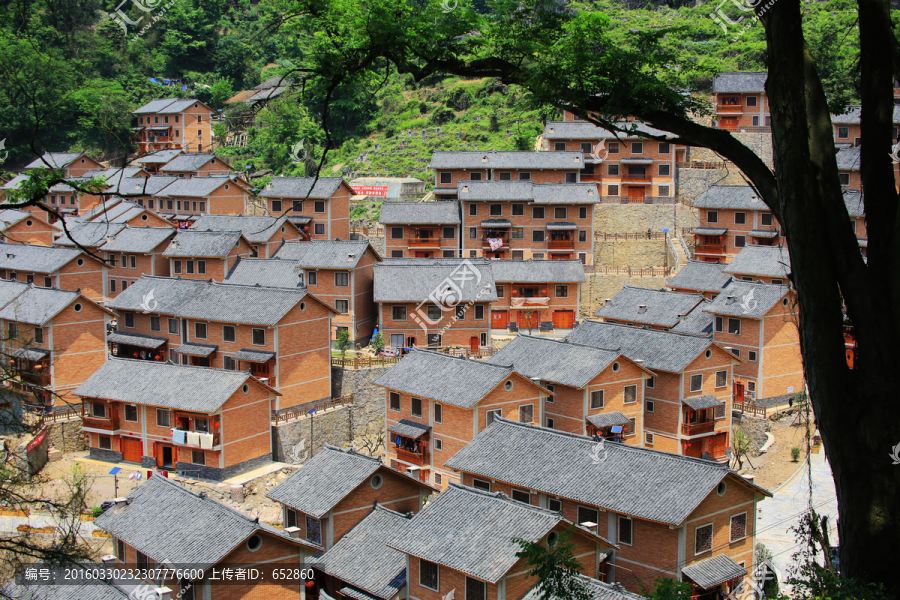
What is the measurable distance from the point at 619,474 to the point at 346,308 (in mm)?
23920

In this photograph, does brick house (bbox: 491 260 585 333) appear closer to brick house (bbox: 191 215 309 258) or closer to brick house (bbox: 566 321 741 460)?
brick house (bbox: 566 321 741 460)

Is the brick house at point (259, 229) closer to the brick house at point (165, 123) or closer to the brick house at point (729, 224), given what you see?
the brick house at point (729, 224)

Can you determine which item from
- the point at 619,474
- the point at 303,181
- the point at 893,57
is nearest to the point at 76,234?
the point at 303,181

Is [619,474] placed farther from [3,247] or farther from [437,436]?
[3,247]

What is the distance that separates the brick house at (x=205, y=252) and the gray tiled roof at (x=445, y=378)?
53.4 feet

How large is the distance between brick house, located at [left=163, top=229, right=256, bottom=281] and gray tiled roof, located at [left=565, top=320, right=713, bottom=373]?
2059 cm

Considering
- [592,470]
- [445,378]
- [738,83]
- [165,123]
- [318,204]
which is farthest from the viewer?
[165,123]

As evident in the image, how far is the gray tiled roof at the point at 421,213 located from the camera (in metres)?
51.1

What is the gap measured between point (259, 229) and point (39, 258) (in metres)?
12.8

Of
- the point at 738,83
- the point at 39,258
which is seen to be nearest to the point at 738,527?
the point at 39,258

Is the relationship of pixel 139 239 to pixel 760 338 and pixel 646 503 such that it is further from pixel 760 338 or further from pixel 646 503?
pixel 646 503

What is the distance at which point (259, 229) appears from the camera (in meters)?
49.9

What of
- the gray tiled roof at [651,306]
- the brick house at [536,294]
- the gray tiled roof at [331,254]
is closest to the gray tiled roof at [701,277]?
the gray tiled roof at [651,306]

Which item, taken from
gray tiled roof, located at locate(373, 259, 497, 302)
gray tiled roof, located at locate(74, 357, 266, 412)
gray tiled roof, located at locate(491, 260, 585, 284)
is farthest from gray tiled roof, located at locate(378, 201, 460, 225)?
gray tiled roof, located at locate(74, 357, 266, 412)
